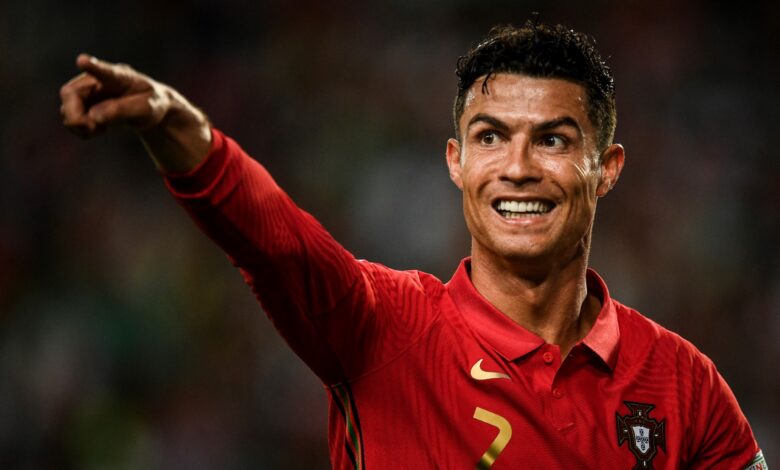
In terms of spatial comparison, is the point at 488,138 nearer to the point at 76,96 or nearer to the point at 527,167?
the point at 527,167

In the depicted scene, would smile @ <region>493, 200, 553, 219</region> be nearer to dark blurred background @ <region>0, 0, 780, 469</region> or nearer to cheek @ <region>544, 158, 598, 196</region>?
cheek @ <region>544, 158, 598, 196</region>

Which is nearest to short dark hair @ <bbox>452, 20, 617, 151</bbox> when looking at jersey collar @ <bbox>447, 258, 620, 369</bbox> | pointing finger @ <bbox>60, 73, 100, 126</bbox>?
jersey collar @ <bbox>447, 258, 620, 369</bbox>

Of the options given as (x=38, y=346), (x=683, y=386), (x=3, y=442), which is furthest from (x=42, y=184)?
(x=683, y=386)

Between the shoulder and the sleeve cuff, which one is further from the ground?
the sleeve cuff

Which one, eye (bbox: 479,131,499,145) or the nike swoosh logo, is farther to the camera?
eye (bbox: 479,131,499,145)

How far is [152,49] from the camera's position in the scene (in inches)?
238

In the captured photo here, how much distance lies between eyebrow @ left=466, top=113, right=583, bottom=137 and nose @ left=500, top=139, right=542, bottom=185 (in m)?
0.05

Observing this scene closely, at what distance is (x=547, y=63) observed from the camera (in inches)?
99.4

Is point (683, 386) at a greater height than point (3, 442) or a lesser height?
greater

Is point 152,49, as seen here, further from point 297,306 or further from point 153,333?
point 297,306

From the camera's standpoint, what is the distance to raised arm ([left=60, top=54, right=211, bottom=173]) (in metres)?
1.54

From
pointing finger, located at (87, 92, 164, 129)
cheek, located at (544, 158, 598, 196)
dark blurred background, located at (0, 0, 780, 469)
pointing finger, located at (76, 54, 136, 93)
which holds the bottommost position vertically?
dark blurred background, located at (0, 0, 780, 469)

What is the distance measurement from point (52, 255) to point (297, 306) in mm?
3905

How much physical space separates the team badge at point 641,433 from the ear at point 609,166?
61 cm
